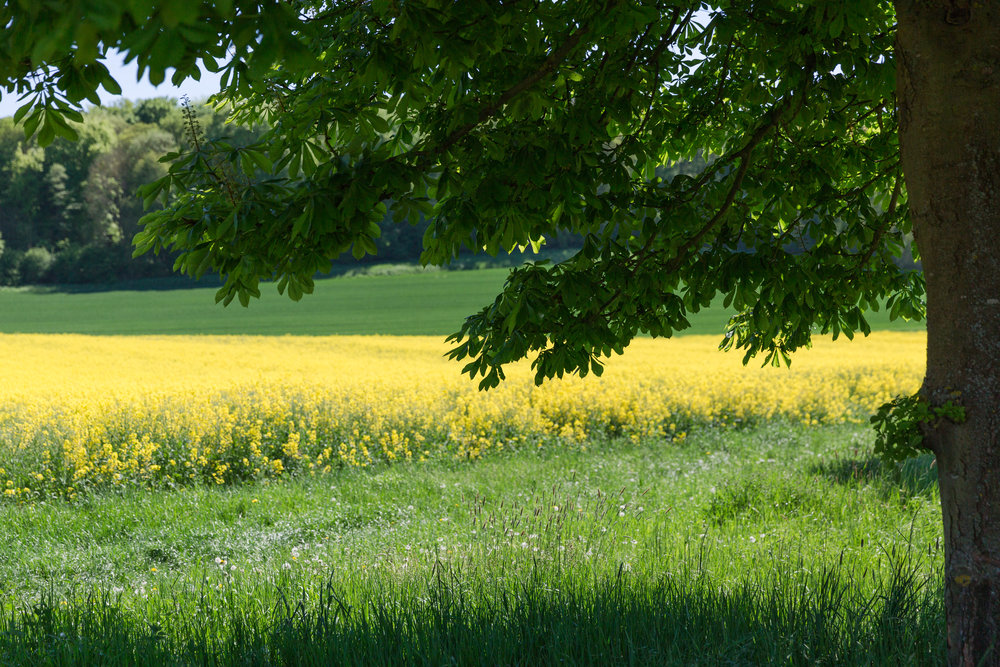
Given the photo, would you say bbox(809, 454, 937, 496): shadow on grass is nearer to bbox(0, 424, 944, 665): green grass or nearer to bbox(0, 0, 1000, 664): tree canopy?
bbox(0, 424, 944, 665): green grass

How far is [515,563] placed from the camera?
4738mm

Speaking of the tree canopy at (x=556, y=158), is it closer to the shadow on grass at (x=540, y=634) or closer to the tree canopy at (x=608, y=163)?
the tree canopy at (x=608, y=163)

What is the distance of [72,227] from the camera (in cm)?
6003

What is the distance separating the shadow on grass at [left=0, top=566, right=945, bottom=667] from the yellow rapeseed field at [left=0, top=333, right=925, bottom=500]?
5.61 meters

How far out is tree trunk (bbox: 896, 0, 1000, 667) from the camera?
2764mm

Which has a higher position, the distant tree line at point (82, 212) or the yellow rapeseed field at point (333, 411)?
the distant tree line at point (82, 212)

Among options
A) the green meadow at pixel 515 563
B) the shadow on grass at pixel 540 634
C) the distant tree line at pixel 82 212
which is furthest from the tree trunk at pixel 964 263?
the distant tree line at pixel 82 212

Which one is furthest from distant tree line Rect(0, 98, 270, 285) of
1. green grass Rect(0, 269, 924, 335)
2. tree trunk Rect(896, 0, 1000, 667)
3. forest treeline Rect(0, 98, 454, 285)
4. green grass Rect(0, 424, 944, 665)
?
tree trunk Rect(896, 0, 1000, 667)

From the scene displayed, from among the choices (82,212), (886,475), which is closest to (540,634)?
(886,475)

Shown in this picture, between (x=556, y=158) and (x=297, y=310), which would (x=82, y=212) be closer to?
(x=297, y=310)

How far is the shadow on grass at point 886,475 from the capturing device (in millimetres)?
7367

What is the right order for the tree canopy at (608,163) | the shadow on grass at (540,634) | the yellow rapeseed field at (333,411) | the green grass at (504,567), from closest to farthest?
the tree canopy at (608,163) → the shadow on grass at (540,634) → the green grass at (504,567) → the yellow rapeseed field at (333,411)

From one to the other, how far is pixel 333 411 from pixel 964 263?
8905 mm

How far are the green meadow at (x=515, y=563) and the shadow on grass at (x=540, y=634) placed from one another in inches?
0.6
